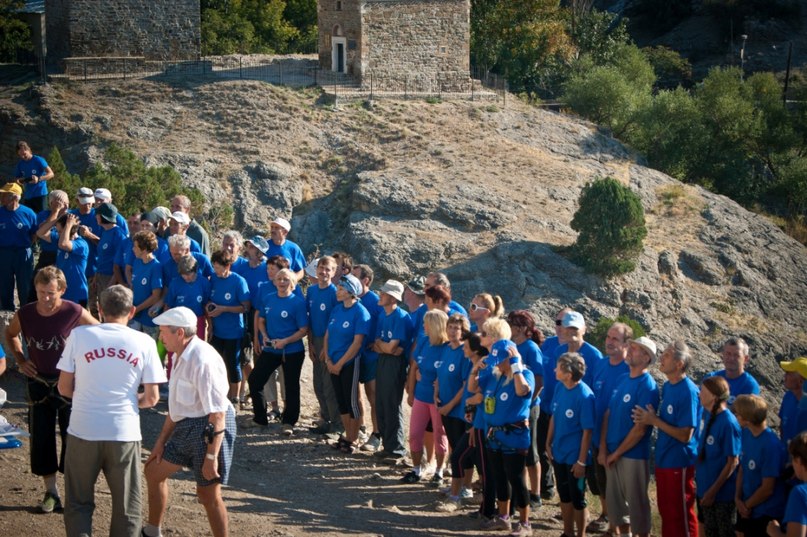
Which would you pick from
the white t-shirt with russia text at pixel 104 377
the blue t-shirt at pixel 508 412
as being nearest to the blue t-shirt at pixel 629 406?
the blue t-shirt at pixel 508 412

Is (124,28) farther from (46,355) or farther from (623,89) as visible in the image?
(46,355)

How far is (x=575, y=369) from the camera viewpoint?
958cm

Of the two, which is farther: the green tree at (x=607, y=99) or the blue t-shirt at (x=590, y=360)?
the green tree at (x=607, y=99)

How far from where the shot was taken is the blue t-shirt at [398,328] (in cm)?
1163

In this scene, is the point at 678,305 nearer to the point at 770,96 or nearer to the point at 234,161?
the point at 234,161

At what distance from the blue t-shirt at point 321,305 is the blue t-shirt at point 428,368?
145 cm

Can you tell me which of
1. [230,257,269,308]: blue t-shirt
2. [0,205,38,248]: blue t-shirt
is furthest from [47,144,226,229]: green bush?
[230,257,269,308]: blue t-shirt

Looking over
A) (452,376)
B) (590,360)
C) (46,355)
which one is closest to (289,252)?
(452,376)

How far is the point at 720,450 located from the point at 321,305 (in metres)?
4.64

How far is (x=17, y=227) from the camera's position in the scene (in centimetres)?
1348

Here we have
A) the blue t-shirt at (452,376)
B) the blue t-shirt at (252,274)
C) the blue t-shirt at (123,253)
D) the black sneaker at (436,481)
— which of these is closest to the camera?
the blue t-shirt at (452,376)

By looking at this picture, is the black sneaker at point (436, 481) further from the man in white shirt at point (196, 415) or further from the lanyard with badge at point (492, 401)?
the man in white shirt at point (196, 415)

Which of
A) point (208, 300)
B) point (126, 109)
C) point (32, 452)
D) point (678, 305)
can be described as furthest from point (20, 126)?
point (32, 452)

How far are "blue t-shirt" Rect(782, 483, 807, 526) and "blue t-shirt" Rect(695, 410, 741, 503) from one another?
125 cm
